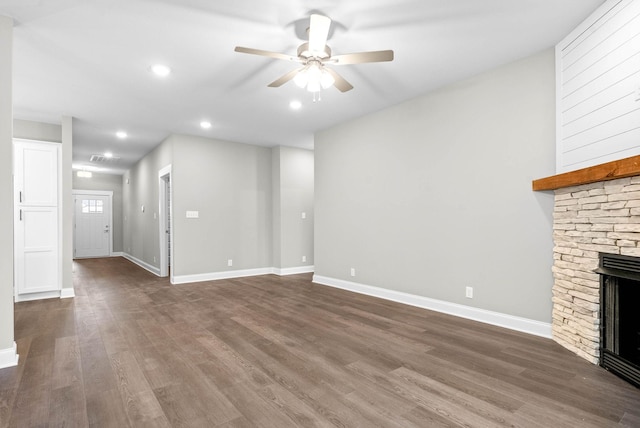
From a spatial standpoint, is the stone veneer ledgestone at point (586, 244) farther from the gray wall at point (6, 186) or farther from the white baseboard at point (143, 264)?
the white baseboard at point (143, 264)

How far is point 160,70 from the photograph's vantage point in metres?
3.32

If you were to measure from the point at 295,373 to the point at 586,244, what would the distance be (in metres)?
2.49

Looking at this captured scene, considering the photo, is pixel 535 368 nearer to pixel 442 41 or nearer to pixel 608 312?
pixel 608 312

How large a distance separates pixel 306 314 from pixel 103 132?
4.95m

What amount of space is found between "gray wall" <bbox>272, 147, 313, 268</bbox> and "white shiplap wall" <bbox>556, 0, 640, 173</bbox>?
15.6 feet

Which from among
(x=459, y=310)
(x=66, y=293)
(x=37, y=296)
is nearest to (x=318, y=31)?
(x=459, y=310)

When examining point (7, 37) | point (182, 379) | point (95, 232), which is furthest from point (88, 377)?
point (95, 232)

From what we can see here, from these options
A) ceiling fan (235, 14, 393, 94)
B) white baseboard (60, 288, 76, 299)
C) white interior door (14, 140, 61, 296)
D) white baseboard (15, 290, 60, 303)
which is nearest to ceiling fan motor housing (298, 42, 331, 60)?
ceiling fan (235, 14, 393, 94)

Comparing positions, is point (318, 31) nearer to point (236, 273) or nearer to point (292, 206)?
point (292, 206)

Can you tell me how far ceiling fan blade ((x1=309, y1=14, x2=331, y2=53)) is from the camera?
2227 mm

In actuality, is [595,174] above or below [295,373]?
above

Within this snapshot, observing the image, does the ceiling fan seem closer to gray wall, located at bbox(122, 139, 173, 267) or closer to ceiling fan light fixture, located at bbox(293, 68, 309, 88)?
ceiling fan light fixture, located at bbox(293, 68, 309, 88)

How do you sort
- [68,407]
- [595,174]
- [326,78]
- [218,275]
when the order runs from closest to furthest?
[68,407] → [595,174] → [326,78] → [218,275]

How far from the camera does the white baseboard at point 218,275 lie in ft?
→ 18.9
